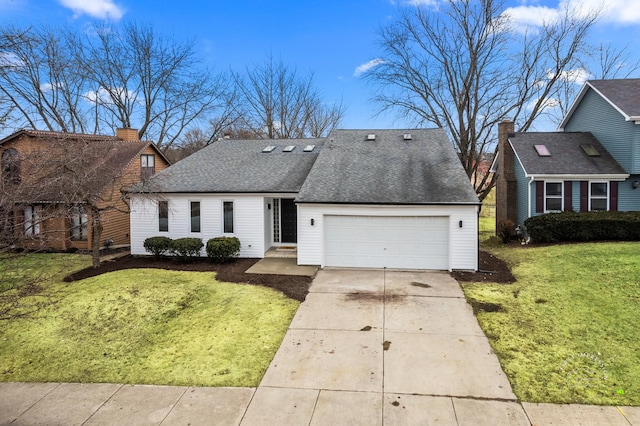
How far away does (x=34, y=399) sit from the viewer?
18.8 feet

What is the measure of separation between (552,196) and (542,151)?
251cm

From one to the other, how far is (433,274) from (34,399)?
1022cm

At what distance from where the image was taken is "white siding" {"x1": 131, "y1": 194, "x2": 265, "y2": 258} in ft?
47.7

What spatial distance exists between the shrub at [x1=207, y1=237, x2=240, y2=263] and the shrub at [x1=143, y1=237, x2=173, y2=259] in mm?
1718

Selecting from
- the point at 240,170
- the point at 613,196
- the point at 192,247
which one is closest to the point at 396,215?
the point at 240,170

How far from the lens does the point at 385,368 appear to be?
6.36 meters

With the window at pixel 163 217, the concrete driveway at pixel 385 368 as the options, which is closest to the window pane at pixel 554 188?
the concrete driveway at pixel 385 368

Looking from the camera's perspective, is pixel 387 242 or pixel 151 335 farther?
pixel 387 242

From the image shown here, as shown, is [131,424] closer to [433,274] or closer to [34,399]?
[34,399]

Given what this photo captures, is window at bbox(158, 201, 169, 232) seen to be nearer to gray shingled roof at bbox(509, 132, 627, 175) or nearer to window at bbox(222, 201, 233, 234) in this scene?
window at bbox(222, 201, 233, 234)

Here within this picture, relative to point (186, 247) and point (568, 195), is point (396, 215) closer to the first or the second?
point (186, 247)

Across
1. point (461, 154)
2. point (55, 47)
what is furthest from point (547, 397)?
point (55, 47)

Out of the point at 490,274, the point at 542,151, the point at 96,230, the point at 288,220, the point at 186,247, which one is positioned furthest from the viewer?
the point at 542,151

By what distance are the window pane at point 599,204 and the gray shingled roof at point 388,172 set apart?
6755 mm
